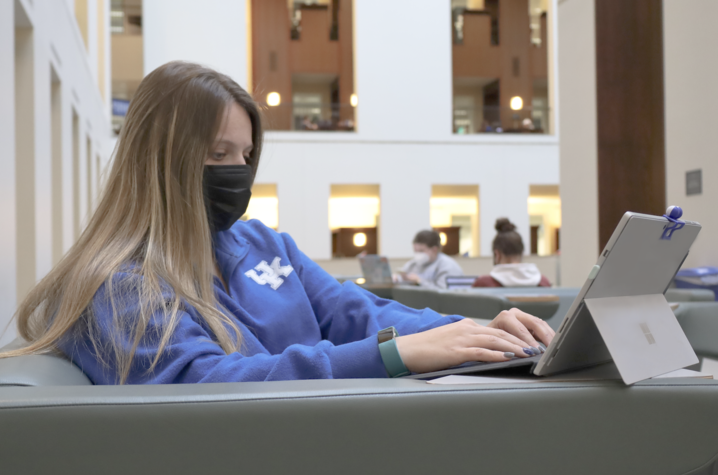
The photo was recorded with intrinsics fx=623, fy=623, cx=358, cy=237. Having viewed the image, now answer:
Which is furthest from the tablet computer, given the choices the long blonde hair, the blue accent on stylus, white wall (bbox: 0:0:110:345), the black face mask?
white wall (bbox: 0:0:110:345)

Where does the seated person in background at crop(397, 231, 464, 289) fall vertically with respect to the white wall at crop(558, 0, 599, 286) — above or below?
below

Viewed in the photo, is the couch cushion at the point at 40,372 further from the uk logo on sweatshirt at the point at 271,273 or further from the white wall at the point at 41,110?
the white wall at the point at 41,110

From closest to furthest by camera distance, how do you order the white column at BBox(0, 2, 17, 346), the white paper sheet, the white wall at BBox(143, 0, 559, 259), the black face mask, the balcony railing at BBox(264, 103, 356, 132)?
the white paper sheet → the black face mask → the white column at BBox(0, 2, 17, 346) → the white wall at BBox(143, 0, 559, 259) → the balcony railing at BBox(264, 103, 356, 132)

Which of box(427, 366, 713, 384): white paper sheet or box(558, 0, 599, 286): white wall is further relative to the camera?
box(558, 0, 599, 286): white wall

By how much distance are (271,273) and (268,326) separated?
0.19 m

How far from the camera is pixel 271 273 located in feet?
5.39

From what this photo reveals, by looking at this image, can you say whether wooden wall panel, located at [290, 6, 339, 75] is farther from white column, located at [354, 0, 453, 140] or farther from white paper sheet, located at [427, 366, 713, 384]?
white paper sheet, located at [427, 366, 713, 384]

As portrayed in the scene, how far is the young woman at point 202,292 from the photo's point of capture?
1104 millimetres

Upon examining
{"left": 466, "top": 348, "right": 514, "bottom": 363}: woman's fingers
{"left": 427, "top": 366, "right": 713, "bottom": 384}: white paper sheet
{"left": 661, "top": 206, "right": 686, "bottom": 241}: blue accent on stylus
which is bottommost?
{"left": 427, "top": 366, "right": 713, "bottom": 384}: white paper sheet

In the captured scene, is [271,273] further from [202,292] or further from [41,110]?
[41,110]

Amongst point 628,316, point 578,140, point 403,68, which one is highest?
point 403,68

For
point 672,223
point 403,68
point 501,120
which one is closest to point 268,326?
point 672,223

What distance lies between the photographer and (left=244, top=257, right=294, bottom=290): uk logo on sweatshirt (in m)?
1.59

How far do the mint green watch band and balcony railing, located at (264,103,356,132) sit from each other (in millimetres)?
14239
